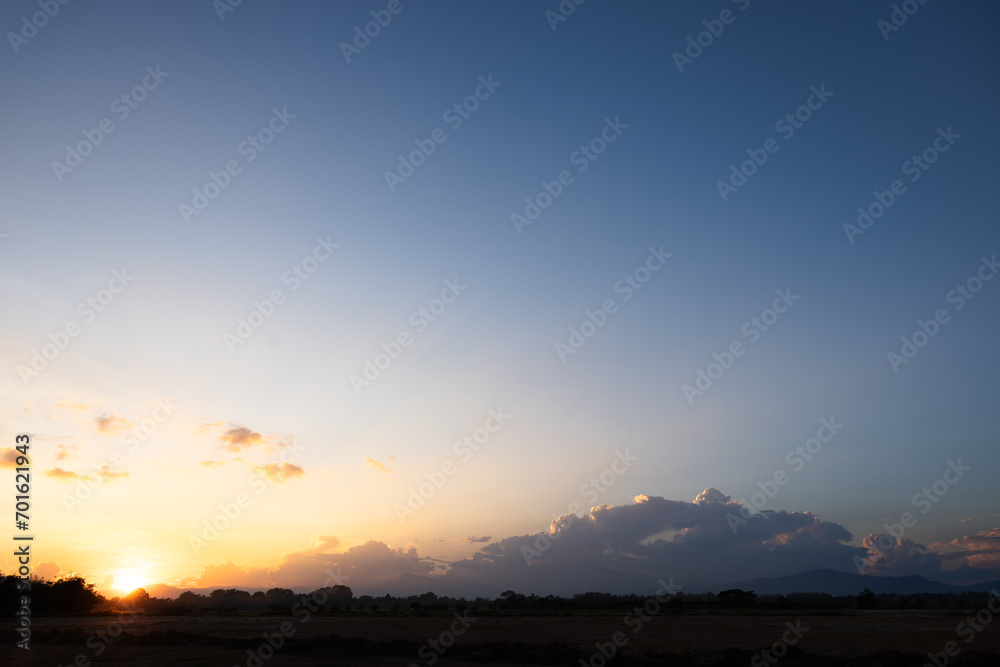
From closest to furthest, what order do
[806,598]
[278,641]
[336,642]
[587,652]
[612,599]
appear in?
1. [587,652]
2. [336,642]
3. [278,641]
4. [806,598]
5. [612,599]

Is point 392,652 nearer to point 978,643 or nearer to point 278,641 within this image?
point 278,641

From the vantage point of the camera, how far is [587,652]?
20.6 metres

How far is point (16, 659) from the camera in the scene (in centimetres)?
2267

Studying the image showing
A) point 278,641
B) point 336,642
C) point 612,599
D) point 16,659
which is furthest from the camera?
point 612,599

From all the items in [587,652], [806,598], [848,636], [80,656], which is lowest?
[806,598]

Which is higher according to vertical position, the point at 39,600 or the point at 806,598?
the point at 39,600

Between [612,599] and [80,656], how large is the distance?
311 ft

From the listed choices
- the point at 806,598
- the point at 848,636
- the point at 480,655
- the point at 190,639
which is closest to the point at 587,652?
the point at 480,655

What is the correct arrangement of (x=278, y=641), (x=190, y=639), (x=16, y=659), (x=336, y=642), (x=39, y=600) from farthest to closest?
(x=39, y=600) < (x=190, y=639) < (x=278, y=641) < (x=336, y=642) < (x=16, y=659)

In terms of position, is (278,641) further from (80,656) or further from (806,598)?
(806,598)

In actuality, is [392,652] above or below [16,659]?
below

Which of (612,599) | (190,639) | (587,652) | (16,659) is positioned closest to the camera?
(587,652)

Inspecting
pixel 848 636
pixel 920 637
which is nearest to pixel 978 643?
pixel 920 637

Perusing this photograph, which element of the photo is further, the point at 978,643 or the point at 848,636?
the point at 848,636
